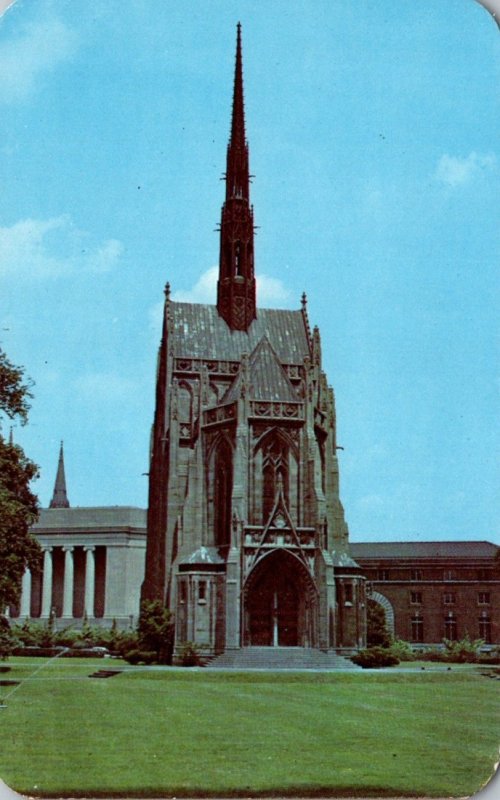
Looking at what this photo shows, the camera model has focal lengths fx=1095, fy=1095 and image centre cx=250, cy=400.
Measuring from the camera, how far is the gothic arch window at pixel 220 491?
55969 millimetres

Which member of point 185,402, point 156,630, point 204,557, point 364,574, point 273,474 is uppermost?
point 185,402

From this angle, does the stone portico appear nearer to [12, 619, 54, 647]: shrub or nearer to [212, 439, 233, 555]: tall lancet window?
[12, 619, 54, 647]: shrub

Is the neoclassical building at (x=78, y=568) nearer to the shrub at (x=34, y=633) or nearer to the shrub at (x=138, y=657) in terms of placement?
the shrub at (x=34, y=633)

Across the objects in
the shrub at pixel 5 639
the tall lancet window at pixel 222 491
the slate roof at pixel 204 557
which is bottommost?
the shrub at pixel 5 639

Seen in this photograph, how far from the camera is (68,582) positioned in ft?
140

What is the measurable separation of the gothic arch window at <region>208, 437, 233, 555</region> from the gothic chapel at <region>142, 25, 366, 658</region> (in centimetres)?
6

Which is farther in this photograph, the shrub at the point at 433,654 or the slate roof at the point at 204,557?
the slate roof at the point at 204,557

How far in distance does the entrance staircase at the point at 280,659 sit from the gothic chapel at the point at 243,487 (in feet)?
2.22

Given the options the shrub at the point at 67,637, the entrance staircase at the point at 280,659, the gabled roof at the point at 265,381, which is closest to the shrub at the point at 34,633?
the shrub at the point at 67,637

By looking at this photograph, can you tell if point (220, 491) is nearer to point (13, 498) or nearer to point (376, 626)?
point (376, 626)

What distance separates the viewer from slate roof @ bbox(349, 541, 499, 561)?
3600cm

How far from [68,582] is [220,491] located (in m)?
15.5

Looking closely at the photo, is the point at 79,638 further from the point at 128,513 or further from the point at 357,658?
the point at 357,658

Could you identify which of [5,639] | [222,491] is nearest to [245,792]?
[5,639]
